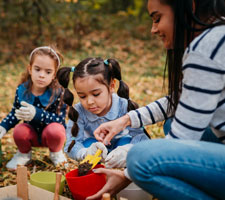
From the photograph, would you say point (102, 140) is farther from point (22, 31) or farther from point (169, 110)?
point (22, 31)

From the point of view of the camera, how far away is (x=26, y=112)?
2.38 meters

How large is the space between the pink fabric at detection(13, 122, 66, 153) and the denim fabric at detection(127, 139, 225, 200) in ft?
3.98

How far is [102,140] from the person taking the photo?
1.79 meters

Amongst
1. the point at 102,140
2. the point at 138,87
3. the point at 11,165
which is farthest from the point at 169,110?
the point at 138,87

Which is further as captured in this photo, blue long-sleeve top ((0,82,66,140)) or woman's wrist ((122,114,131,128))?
blue long-sleeve top ((0,82,66,140))

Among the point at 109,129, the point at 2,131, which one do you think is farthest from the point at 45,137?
the point at 109,129

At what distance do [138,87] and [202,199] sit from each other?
3349 mm

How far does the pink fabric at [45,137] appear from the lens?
245 cm

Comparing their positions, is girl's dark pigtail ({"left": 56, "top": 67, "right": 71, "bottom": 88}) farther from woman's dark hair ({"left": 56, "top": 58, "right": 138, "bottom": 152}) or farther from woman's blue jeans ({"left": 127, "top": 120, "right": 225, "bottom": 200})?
woman's blue jeans ({"left": 127, "top": 120, "right": 225, "bottom": 200})

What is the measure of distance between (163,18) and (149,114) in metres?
0.62

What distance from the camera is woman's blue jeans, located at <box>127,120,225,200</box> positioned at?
1.26 m

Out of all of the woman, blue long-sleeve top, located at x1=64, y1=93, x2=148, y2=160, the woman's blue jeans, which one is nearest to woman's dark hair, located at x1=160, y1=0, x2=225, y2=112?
the woman

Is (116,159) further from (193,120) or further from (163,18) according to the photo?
(163,18)

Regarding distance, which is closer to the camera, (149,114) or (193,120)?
(193,120)
